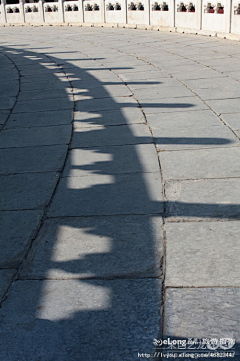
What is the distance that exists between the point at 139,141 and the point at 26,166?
1.17m

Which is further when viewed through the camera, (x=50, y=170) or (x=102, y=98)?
(x=102, y=98)

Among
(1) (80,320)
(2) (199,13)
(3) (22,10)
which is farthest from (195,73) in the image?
(3) (22,10)

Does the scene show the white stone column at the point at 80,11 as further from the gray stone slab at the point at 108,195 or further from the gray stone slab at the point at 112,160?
the gray stone slab at the point at 108,195

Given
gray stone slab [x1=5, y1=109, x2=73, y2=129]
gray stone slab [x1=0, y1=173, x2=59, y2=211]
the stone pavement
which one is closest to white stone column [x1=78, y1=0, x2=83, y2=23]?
the stone pavement

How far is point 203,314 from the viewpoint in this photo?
79.9 inches

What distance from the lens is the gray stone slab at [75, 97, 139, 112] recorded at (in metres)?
5.88

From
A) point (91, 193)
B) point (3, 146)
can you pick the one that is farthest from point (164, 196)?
point (3, 146)

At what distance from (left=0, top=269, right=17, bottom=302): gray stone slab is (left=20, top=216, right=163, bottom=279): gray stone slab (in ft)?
0.19

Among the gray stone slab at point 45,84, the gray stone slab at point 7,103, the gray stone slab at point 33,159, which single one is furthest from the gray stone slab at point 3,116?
the gray stone slab at point 45,84

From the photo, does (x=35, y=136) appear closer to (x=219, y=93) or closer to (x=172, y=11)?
(x=219, y=93)

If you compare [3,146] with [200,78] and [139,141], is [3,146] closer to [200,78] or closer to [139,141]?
[139,141]

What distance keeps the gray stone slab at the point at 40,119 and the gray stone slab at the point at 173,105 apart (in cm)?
102

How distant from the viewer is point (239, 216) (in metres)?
2.89

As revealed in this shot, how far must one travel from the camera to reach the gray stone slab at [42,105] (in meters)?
6.05
